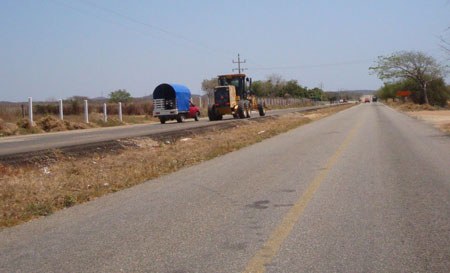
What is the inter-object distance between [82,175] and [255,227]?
6.36 metres

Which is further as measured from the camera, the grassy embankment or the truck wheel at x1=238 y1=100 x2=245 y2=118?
the truck wheel at x1=238 y1=100 x2=245 y2=118

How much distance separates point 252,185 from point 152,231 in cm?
347

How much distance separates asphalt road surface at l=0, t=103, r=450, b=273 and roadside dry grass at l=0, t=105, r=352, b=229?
524 millimetres

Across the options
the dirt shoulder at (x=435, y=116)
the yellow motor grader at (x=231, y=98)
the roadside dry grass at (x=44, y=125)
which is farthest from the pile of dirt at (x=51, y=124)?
the dirt shoulder at (x=435, y=116)

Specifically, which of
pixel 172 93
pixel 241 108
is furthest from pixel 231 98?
pixel 172 93

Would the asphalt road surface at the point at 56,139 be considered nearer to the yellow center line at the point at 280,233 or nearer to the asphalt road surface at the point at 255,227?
the asphalt road surface at the point at 255,227

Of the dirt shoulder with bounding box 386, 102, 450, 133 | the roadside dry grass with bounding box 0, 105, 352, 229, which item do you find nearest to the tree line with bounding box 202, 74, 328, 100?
the dirt shoulder with bounding box 386, 102, 450, 133

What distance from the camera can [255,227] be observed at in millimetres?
6008

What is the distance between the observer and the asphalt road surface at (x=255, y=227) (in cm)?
476

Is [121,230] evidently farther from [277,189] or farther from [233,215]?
[277,189]

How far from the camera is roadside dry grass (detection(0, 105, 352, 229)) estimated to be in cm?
786

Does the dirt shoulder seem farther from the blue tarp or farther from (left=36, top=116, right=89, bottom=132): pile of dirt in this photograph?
(left=36, top=116, right=89, bottom=132): pile of dirt

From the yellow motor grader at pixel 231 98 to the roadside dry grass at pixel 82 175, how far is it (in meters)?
20.3

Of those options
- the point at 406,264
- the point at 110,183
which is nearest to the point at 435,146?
the point at 110,183
